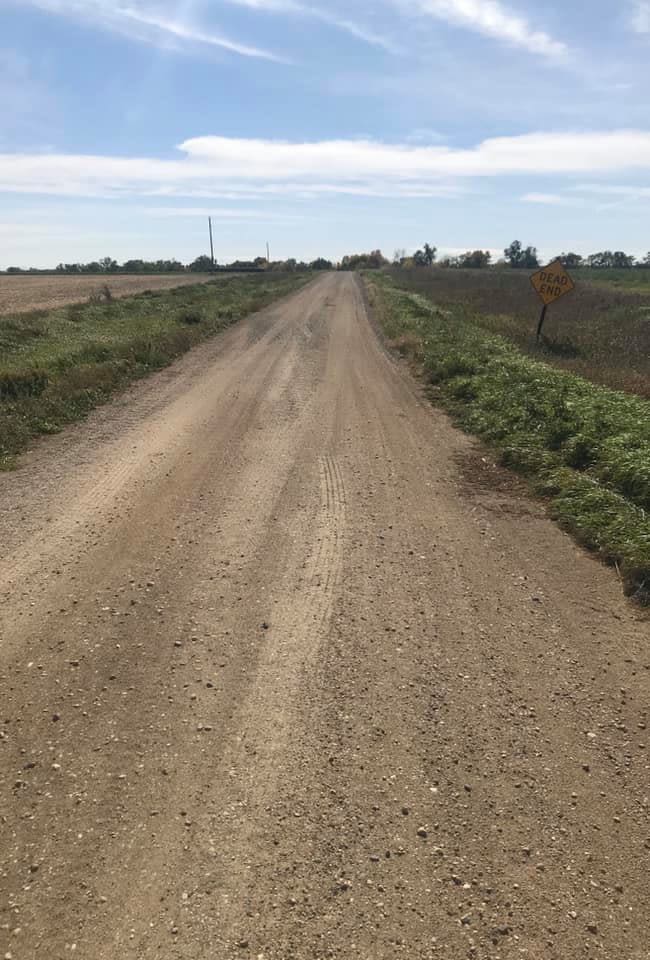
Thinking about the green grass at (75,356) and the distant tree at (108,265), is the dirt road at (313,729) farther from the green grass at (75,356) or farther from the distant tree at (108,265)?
the distant tree at (108,265)

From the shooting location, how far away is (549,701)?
356 centimetres

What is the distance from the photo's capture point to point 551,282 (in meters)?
15.9

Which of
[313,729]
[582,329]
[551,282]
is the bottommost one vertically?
[313,729]

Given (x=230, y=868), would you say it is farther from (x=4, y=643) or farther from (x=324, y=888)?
(x=4, y=643)

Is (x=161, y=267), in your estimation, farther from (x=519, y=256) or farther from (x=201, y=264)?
(x=519, y=256)

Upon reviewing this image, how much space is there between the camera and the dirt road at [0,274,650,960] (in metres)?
2.38

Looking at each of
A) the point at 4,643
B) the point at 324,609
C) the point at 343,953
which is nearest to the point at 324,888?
the point at 343,953

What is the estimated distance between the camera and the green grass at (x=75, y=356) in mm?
9055

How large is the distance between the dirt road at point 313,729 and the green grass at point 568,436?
1.27 ft

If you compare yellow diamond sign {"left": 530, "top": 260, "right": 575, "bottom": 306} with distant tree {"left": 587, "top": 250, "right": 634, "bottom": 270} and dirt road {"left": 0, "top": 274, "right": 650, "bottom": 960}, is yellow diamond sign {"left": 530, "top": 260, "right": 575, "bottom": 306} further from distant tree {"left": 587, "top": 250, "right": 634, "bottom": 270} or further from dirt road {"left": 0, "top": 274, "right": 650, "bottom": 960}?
distant tree {"left": 587, "top": 250, "right": 634, "bottom": 270}

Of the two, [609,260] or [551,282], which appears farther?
[609,260]

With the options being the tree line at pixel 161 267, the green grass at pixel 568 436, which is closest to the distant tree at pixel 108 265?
the tree line at pixel 161 267

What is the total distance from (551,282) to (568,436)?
10.00 metres

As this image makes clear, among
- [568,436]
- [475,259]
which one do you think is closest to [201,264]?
[475,259]
